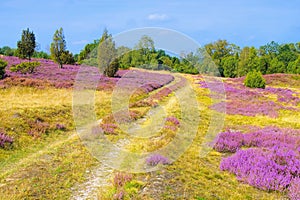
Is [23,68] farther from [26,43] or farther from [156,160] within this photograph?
[156,160]

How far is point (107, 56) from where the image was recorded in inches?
1510

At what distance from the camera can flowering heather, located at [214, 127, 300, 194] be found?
9.45 meters

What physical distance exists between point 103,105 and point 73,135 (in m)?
7.76

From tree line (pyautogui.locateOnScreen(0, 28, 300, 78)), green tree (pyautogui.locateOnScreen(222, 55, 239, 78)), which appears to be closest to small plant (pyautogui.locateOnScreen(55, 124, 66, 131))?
tree line (pyautogui.locateOnScreen(0, 28, 300, 78))

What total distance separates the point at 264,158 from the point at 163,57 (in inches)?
519

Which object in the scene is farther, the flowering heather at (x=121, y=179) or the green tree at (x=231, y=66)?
the green tree at (x=231, y=66)

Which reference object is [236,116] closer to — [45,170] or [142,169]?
[142,169]

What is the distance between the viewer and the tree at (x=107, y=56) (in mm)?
35844

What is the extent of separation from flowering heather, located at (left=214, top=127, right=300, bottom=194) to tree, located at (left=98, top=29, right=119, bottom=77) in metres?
23.6

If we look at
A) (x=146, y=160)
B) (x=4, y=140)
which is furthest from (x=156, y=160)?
(x=4, y=140)

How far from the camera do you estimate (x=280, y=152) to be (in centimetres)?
1202

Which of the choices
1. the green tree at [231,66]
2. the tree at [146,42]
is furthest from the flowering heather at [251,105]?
the green tree at [231,66]

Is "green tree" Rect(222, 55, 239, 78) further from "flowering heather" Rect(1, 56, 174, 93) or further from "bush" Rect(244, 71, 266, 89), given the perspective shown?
"flowering heather" Rect(1, 56, 174, 93)

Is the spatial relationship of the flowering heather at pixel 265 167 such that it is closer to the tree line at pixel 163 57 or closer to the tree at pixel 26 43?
the tree line at pixel 163 57
